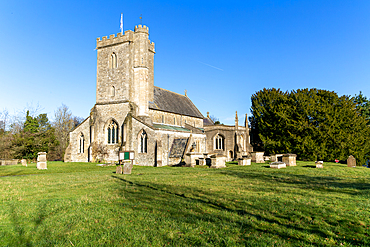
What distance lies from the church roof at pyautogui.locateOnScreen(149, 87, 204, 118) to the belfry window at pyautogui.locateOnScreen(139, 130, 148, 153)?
208 inches

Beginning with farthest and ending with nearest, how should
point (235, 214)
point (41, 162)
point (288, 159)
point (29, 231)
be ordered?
point (41, 162) → point (288, 159) → point (235, 214) → point (29, 231)

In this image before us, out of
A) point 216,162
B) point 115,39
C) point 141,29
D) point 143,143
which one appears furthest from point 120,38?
point 216,162

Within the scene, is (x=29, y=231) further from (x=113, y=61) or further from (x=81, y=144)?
(x=113, y=61)

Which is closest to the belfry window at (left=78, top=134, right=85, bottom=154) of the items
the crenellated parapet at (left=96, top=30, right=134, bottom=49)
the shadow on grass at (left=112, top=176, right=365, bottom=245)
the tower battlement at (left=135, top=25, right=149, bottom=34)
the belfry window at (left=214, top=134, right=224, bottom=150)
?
the crenellated parapet at (left=96, top=30, right=134, bottom=49)

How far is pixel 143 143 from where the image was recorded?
2798 centimetres

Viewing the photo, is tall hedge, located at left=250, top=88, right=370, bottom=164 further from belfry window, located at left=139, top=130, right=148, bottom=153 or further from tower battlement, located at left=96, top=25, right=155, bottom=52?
tower battlement, located at left=96, top=25, right=155, bottom=52

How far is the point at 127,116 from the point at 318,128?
24992 mm

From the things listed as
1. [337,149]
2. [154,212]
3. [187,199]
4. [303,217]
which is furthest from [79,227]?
[337,149]

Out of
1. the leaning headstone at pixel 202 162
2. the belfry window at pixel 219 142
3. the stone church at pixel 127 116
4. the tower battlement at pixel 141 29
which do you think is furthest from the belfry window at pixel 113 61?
the belfry window at pixel 219 142

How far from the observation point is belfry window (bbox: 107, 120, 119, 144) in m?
30.0

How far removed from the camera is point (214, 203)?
22.7 feet

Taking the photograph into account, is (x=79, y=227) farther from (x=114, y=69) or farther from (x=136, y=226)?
(x=114, y=69)

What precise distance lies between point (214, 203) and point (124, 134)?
75.7 ft

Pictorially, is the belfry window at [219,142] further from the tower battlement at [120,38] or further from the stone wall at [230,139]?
the tower battlement at [120,38]
